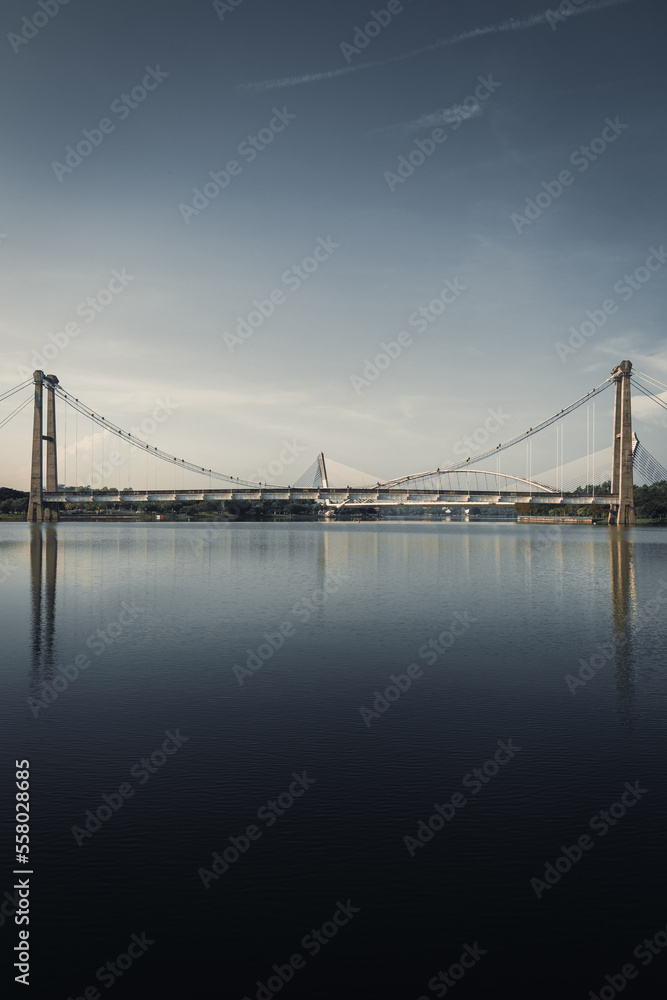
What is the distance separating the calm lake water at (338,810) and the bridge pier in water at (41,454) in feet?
364

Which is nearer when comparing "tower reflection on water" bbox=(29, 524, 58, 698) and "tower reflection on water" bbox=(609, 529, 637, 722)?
"tower reflection on water" bbox=(609, 529, 637, 722)

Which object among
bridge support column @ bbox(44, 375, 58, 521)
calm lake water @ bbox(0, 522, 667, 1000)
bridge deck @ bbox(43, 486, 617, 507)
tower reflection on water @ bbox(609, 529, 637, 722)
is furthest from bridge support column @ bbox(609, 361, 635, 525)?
calm lake water @ bbox(0, 522, 667, 1000)

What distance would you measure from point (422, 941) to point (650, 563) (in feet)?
130

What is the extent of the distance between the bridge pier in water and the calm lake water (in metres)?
111

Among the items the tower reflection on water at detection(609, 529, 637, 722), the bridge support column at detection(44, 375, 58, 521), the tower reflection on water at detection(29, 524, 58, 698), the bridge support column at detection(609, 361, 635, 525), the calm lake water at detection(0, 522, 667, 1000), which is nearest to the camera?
the calm lake water at detection(0, 522, 667, 1000)

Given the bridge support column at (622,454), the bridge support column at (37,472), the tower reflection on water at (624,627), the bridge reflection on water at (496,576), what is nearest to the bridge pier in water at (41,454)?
the bridge support column at (37,472)

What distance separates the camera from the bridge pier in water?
123188 millimetres

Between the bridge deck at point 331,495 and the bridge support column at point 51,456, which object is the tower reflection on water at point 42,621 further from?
the bridge support column at point 51,456

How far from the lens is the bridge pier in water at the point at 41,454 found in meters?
123

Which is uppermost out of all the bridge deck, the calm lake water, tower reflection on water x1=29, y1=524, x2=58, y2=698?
the bridge deck

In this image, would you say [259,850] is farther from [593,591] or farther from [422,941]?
[593,591]

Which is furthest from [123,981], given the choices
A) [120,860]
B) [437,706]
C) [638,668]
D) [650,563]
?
[650,563]

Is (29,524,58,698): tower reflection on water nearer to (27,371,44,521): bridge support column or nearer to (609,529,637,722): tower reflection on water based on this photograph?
(609,529,637,722): tower reflection on water

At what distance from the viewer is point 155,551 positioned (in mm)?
54094
